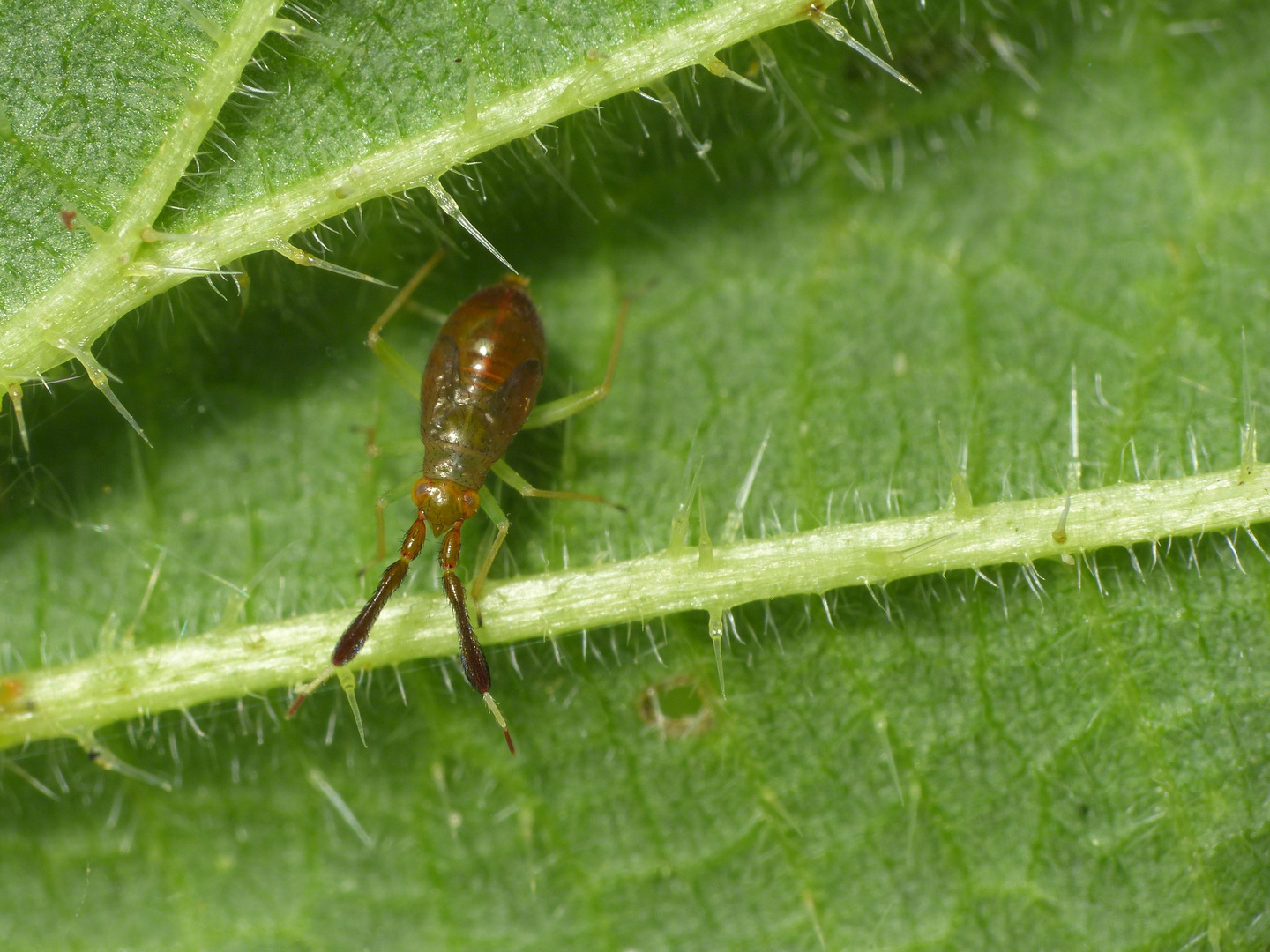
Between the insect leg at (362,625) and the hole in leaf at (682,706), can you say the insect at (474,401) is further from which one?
the hole in leaf at (682,706)

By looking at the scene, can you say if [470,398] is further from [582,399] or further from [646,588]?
[646,588]

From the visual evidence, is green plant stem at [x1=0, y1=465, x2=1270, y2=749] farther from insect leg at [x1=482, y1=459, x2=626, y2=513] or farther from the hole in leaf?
the hole in leaf

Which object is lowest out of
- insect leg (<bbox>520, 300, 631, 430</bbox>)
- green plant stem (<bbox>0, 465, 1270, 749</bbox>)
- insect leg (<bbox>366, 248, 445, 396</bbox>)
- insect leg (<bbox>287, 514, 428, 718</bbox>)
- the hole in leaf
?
the hole in leaf

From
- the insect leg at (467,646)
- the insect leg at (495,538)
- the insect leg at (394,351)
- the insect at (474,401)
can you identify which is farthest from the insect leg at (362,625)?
the insect leg at (394,351)

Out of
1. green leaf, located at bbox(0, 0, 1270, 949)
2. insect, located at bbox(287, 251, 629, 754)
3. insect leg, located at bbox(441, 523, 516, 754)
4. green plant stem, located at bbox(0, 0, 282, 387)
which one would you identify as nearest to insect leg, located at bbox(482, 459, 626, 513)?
insect, located at bbox(287, 251, 629, 754)

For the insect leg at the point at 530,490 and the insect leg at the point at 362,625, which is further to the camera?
the insect leg at the point at 530,490
